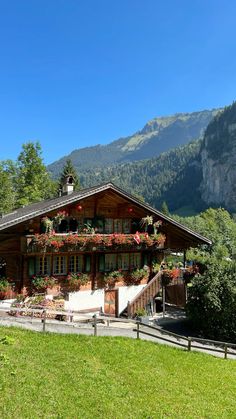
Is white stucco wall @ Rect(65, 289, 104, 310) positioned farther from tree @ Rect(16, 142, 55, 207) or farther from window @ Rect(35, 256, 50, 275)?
tree @ Rect(16, 142, 55, 207)

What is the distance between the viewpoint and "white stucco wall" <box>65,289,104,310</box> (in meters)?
22.3

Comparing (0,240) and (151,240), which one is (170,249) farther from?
(0,240)

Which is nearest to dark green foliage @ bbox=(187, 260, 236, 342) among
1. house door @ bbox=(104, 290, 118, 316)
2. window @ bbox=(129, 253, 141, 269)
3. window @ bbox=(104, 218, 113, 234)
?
window @ bbox=(129, 253, 141, 269)

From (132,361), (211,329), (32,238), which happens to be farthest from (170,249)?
(132,361)

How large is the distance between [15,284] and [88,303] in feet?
16.2

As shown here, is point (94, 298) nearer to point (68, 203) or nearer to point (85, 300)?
point (85, 300)

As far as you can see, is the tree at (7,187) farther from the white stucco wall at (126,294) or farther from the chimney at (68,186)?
the white stucco wall at (126,294)

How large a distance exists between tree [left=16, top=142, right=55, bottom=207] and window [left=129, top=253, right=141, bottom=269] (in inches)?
1156

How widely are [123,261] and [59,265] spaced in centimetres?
483

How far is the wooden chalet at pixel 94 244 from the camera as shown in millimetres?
20656

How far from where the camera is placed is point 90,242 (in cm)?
2188

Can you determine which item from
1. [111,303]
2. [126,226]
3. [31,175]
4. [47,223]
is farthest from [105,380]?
[31,175]

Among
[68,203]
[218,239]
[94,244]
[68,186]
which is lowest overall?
[94,244]

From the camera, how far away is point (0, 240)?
20312 mm
